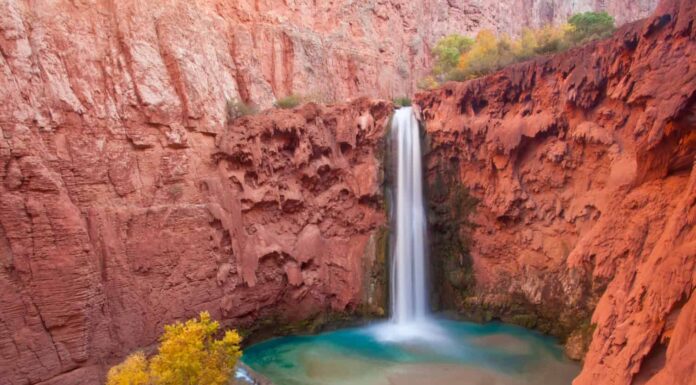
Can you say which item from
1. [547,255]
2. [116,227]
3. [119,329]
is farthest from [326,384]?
[547,255]

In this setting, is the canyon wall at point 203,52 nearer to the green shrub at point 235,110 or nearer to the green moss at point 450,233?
the green shrub at point 235,110

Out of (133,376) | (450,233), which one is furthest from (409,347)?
(133,376)

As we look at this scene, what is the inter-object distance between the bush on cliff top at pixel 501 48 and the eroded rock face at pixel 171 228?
4.72 m

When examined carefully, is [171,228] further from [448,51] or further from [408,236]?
[448,51]

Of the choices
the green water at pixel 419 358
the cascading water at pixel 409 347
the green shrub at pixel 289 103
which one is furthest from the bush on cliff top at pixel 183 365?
the green shrub at pixel 289 103

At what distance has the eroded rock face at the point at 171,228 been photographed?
895 centimetres

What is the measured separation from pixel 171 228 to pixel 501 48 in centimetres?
1531

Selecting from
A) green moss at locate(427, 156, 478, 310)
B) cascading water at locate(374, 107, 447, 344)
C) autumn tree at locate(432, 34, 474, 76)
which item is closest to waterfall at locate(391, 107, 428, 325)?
cascading water at locate(374, 107, 447, 344)

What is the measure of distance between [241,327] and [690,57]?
482 inches

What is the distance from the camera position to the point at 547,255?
12555 millimetres

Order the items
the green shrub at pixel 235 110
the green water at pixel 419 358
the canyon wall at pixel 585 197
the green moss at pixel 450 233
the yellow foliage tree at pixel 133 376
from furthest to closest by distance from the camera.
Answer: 1. the green moss at pixel 450 233
2. the green shrub at pixel 235 110
3. the green water at pixel 419 358
4. the yellow foliage tree at pixel 133 376
5. the canyon wall at pixel 585 197

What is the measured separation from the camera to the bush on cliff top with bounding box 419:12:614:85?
1498cm

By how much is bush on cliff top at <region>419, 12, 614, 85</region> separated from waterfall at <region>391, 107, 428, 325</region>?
12.5 feet

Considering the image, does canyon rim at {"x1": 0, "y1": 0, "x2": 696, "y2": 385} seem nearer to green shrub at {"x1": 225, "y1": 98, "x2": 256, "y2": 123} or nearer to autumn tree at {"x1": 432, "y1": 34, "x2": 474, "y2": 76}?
green shrub at {"x1": 225, "y1": 98, "x2": 256, "y2": 123}
